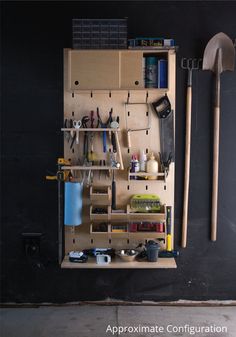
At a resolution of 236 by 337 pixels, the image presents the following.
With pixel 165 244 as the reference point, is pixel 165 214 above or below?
above

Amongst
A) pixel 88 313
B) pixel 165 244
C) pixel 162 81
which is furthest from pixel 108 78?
pixel 88 313

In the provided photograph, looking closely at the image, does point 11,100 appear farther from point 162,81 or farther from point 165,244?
point 165,244

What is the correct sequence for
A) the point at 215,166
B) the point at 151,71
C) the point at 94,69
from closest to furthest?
the point at 94,69
the point at 151,71
the point at 215,166

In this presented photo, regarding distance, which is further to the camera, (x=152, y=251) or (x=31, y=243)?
(x=31, y=243)

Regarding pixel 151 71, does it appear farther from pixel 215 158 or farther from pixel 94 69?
pixel 215 158

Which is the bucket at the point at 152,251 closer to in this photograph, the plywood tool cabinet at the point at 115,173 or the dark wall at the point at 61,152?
the plywood tool cabinet at the point at 115,173

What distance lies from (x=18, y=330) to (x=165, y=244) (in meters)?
1.22

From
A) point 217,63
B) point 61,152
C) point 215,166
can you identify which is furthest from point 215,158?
point 61,152

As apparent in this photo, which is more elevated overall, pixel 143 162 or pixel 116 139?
pixel 116 139

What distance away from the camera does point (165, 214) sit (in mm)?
2893

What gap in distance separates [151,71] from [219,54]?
52 cm

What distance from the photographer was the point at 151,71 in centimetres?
279

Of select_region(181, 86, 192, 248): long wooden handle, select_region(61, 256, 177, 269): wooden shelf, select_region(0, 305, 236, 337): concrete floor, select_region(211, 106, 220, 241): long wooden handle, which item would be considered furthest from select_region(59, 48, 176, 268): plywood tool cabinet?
select_region(0, 305, 236, 337): concrete floor

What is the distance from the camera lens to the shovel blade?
282 cm
